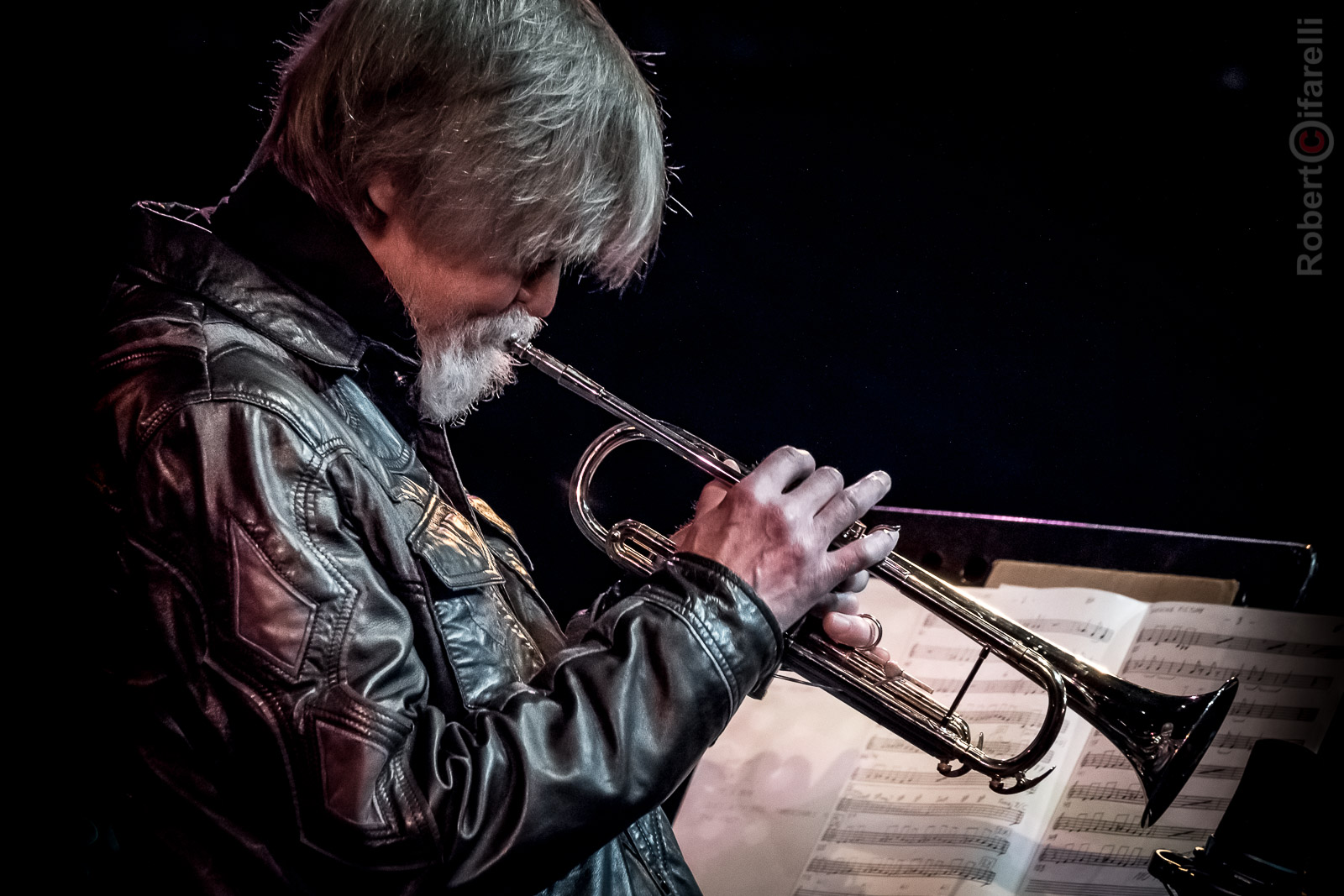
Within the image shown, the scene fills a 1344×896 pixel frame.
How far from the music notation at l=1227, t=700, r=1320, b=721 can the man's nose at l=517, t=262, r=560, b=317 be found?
1.48m

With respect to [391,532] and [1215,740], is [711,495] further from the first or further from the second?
[1215,740]

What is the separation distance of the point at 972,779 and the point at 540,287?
1.25 metres

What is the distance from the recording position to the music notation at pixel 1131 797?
177 centimetres

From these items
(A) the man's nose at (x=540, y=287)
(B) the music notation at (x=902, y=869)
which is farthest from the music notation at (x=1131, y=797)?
(A) the man's nose at (x=540, y=287)

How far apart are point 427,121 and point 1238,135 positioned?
79.1 inches

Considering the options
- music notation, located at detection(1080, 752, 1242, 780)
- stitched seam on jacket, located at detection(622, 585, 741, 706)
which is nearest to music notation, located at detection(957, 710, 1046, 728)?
music notation, located at detection(1080, 752, 1242, 780)

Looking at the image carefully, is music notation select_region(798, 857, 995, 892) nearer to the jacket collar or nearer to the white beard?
the white beard

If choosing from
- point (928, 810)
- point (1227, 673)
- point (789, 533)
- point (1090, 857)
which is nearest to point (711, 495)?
point (789, 533)

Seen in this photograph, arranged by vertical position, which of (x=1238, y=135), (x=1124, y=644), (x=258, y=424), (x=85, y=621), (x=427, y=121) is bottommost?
(x=85, y=621)

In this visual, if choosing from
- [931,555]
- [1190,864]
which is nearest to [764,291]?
[931,555]

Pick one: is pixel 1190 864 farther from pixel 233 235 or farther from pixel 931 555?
pixel 233 235

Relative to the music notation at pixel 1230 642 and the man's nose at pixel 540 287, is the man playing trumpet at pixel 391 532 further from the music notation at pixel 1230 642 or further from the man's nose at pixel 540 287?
the music notation at pixel 1230 642

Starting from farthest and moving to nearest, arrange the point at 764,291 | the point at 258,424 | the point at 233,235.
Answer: the point at 764,291, the point at 233,235, the point at 258,424

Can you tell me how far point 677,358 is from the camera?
7.98 ft
